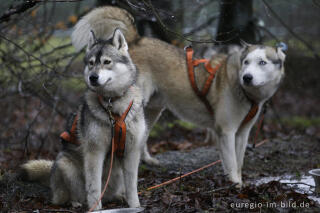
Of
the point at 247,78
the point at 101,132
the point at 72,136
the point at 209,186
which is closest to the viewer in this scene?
the point at 101,132

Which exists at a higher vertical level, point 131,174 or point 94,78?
point 94,78

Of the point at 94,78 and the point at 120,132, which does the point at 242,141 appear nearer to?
the point at 120,132

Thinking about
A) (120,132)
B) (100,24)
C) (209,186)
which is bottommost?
(209,186)

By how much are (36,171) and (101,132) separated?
50.3 inches

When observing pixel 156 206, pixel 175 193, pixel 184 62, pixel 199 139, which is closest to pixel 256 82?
pixel 184 62

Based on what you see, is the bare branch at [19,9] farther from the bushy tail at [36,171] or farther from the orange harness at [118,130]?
the bushy tail at [36,171]

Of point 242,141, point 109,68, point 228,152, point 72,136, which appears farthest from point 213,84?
point 72,136

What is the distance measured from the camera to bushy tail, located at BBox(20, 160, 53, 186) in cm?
411

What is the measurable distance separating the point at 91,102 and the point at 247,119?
90.7 inches

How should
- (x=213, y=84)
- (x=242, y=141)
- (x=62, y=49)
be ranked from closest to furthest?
(x=242, y=141) → (x=213, y=84) → (x=62, y=49)

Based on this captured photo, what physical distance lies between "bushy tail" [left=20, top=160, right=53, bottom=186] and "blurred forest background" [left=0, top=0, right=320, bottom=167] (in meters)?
0.50

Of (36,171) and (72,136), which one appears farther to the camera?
(36,171)

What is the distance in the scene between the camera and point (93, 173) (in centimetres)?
341

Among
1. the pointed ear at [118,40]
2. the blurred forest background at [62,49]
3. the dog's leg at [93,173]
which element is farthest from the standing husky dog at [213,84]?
the dog's leg at [93,173]
